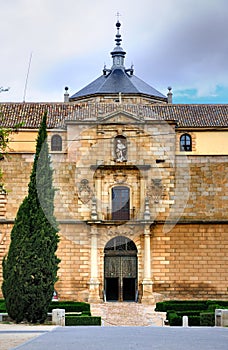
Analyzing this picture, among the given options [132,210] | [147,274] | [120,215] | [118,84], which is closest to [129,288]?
[147,274]

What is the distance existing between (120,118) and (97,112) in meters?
2.04

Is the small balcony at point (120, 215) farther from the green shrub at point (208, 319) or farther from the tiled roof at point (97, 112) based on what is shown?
the green shrub at point (208, 319)

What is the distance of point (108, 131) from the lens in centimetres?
2984

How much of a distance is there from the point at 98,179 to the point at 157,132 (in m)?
3.50

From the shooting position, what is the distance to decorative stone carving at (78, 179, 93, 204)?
29245 millimetres

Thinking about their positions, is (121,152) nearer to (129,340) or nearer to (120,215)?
(120,215)

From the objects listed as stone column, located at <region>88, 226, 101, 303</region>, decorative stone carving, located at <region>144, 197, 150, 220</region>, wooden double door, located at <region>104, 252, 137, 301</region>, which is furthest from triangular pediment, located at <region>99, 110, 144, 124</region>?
wooden double door, located at <region>104, 252, 137, 301</region>

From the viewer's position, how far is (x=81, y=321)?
19703mm

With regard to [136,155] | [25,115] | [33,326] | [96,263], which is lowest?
[33,326]

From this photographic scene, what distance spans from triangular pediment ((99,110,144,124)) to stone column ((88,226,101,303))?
4.94 metres

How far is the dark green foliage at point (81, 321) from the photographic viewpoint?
19594 millimetres

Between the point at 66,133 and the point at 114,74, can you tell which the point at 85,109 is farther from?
the point at 114,74

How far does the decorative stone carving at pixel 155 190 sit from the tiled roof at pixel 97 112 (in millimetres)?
3759

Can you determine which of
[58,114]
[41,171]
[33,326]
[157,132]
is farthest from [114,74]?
[33,326]
